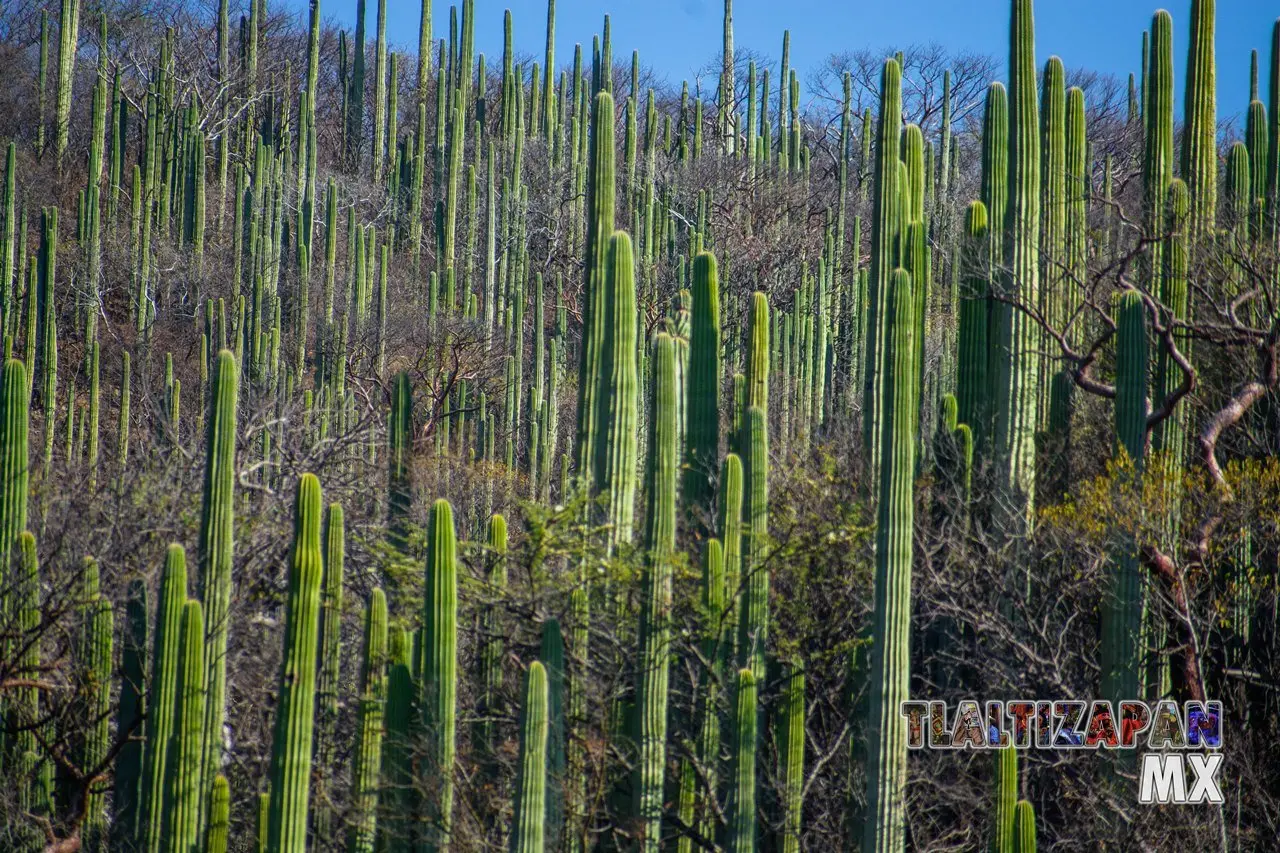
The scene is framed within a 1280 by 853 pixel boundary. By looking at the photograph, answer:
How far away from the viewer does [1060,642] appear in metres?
10.9

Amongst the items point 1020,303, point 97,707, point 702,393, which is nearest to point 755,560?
point 702,393

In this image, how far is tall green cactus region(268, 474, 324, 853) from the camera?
27.7 feet

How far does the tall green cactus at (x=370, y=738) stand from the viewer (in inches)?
361

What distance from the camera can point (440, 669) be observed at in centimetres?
905

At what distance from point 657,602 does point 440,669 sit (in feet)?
6.20

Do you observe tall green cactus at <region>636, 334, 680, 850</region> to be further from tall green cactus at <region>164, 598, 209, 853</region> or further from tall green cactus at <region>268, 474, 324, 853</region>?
tall green cactus at <region>164, 598, 209, 853</region>

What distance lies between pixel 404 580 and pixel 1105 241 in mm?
7334

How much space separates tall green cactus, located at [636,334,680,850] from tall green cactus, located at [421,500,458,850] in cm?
145

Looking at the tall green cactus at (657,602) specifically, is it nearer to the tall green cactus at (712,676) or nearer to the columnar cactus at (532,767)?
the tall green cactus at (712,676)

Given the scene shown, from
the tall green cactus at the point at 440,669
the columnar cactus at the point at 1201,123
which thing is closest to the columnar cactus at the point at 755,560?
the tall green cactus at the point at 440,669

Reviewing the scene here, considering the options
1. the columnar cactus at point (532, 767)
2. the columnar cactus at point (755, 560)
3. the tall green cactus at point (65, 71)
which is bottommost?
the columnar cactus at point (532, 767)

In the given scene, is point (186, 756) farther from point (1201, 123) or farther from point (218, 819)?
point (1201, 123)

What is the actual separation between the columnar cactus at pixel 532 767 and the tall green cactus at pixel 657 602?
A: 5.10 ft

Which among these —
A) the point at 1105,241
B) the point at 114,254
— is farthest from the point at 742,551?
the point at 114,254
